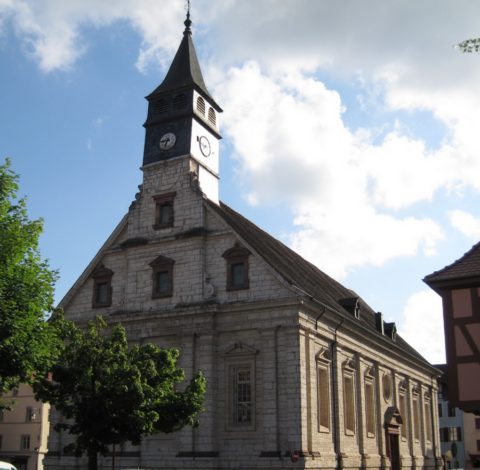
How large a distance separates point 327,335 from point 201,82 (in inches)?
617

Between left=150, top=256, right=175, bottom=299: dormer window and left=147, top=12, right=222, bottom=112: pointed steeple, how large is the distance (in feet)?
31.2

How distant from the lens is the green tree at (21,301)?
23.3 meters

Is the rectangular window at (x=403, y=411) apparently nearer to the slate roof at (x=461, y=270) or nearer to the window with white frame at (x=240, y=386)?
the window with white frame at (x=240, y=386)

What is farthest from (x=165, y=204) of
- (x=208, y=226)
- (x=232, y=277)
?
(x=232, y=277)

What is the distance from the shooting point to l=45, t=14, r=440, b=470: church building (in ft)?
102

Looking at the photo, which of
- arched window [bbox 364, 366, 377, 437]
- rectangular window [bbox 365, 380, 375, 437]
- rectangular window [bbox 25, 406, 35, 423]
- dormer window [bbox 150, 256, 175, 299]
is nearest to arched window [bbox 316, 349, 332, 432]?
arched window [bbox 364, 366, 377, 437]

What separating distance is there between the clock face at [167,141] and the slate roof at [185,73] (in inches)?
107

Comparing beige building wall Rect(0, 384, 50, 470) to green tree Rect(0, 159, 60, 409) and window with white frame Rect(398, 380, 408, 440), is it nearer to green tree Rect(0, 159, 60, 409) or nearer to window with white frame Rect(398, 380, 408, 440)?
window with white frame Rect(398, 380, 408, 440)

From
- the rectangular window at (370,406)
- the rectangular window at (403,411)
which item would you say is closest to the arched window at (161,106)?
the rectangular window at (370,406)

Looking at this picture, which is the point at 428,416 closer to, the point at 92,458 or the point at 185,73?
the point at 185,73

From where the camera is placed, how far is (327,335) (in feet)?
113

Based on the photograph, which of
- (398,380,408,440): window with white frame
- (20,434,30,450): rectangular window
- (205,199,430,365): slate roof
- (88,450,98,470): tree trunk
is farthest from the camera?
(20,434,30,450): rectangular window

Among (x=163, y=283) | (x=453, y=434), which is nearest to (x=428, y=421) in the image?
(x=163, y=283)

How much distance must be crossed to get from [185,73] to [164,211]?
322 inches
